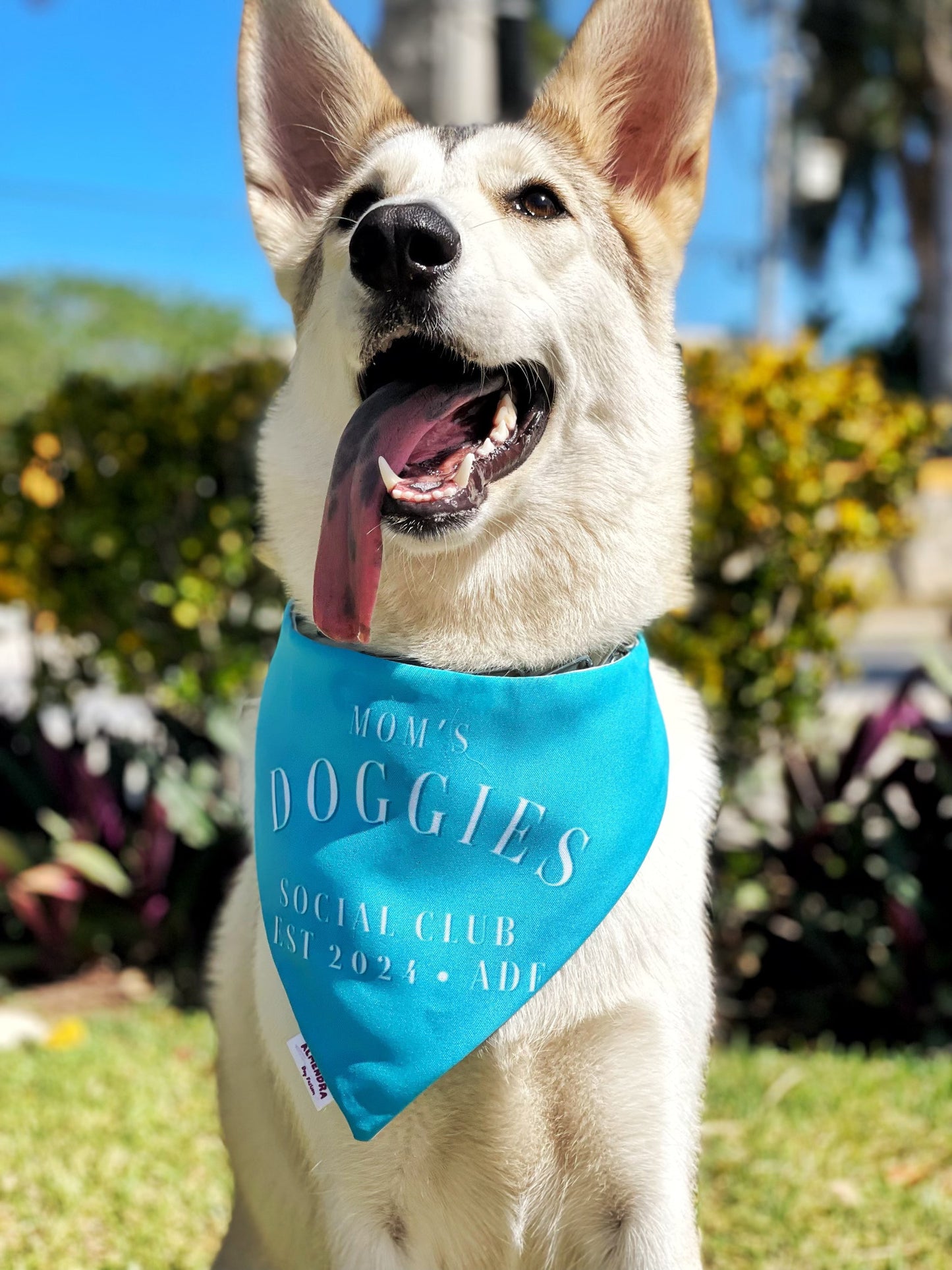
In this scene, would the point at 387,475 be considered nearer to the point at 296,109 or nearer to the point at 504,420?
the point at 504,420

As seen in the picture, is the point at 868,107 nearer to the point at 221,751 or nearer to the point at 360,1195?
the point at 221,751

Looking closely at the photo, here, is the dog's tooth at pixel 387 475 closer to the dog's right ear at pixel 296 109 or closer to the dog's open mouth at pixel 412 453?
the dog's open mouth at pixel 412 453

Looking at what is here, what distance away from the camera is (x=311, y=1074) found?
2.12 metres

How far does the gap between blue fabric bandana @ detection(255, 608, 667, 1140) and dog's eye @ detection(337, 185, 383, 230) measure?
909mm

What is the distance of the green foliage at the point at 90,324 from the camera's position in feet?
177

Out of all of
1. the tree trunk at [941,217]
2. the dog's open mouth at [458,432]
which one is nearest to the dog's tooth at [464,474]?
the dog's open mouth at [458,432]

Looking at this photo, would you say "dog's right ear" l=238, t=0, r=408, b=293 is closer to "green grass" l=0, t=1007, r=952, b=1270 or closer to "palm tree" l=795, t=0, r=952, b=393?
"green grass" l=0, t=1007, r=952, b=1270

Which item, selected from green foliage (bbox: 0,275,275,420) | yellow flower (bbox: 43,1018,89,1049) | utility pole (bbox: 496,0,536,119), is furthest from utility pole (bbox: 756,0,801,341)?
green foliage (bbox: 0,275,275,420)

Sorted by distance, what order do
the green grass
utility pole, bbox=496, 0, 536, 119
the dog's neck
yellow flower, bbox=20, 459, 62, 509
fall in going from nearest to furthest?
the dog's neck → the green grass → yellow flower, bbox=20, 459, 62, 509 → utility pole, bbox=496, 0, 536, 119

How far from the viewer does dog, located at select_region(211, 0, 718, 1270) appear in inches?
80.4

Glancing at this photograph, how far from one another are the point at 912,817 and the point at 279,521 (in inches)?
125

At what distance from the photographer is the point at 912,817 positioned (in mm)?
4578

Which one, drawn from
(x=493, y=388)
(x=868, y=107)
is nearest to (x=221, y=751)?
(x=493, y=388)

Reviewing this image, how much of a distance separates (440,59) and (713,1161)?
616 cm
